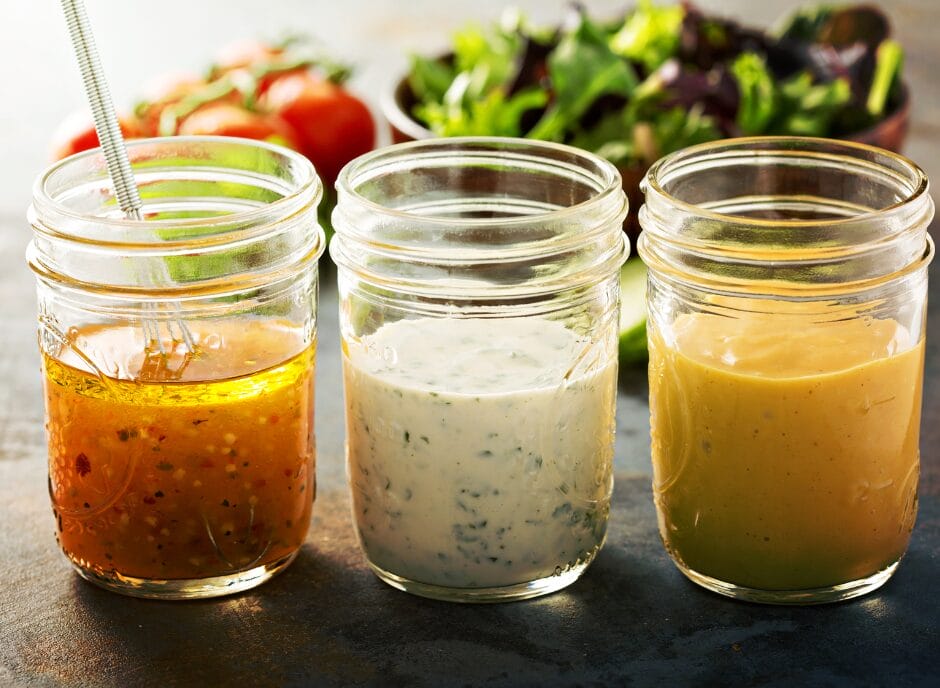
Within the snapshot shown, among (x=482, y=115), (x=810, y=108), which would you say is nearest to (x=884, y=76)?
(x=810, y=108)

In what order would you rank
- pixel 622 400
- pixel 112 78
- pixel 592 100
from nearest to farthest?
1. pixel 622 400
2. pixel 592 100
3. pixel 112 78

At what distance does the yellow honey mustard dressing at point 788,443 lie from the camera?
133 cm

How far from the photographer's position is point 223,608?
1.43 m

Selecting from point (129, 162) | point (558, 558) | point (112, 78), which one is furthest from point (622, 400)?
point (112, 78)

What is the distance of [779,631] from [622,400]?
59 centimetres

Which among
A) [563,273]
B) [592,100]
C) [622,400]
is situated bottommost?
[622,400]

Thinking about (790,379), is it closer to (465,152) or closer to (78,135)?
(465,152)

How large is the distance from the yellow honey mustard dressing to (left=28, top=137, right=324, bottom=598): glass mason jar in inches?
15.4

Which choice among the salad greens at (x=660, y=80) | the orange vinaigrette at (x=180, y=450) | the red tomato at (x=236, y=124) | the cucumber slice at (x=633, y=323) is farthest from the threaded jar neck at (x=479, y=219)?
the red tomato at (x=236, y=124)

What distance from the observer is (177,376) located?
135 cm

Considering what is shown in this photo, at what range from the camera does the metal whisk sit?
1333 mm

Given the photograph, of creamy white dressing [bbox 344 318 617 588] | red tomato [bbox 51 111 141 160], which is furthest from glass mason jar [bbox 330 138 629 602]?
red tomato [bbox 51 111 141 160]

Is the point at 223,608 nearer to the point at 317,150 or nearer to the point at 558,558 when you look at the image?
the point at 558,558

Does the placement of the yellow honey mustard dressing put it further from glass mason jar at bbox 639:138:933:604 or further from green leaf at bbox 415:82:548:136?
green leaf at bbox 415:82:548:136
